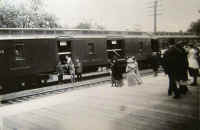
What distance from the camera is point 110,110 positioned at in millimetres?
3068

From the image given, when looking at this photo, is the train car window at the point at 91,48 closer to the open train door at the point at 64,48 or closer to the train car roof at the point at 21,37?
the open train door at the point at 64,48

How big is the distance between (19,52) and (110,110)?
1.53 metres

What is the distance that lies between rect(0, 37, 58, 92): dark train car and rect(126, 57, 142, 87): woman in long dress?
40.8 inches

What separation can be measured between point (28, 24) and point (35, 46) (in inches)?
22.1

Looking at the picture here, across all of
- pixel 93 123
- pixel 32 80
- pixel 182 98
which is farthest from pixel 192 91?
pixel 32 80

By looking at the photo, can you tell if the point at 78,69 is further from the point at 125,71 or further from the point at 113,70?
the point at 125,71

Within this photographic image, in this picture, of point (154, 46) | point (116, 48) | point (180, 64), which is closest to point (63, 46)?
point (116, 48)

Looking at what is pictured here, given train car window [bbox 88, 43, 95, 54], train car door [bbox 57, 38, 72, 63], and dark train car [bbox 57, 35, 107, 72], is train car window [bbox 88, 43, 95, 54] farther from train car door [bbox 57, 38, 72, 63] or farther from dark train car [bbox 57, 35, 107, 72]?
train car door [bbox 57, 38, 72, 63]

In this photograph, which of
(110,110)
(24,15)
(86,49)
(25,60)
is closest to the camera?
(24,15)

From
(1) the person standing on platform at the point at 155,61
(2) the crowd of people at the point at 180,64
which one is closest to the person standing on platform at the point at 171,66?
(2) the crowd of people at the point at 180,64

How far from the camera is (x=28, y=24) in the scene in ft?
9.86

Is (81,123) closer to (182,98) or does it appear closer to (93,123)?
(93,123)

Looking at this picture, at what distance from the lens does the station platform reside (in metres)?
2.88

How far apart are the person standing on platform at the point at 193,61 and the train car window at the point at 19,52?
226 centimetres
